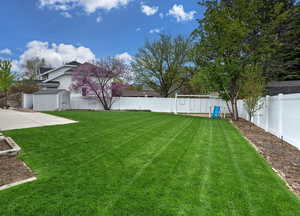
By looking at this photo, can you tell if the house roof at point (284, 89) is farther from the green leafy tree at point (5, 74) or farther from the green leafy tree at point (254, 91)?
the green leafy tree at point (5, 74)

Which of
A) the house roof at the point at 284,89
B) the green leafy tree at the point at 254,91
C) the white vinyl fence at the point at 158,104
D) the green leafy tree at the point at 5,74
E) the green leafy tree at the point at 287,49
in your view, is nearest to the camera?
the green leafy tree at the point at 254,91

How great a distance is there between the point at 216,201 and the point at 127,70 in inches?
653

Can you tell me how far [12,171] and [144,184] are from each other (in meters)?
1.99

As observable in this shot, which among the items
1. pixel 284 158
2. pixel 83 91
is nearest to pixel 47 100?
pixel 83 91

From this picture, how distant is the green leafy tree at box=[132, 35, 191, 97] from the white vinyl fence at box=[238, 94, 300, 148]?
15184 millimetres

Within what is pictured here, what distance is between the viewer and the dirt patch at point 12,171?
2.36 meters

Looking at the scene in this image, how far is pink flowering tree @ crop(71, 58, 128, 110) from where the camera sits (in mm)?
15852

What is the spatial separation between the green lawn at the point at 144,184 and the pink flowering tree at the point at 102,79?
1270cm

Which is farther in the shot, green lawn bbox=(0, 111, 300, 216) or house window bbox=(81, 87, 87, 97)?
house window bbox=(81, 87, 87, 97)

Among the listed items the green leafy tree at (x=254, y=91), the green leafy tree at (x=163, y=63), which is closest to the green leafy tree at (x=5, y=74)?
the green leafy tree at (x=163, y=63)

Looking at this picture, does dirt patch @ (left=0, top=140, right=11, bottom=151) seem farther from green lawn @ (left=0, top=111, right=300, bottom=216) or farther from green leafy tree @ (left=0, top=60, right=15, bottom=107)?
green leafy tree @ (left=0, top=60, right=15, bottom=107)

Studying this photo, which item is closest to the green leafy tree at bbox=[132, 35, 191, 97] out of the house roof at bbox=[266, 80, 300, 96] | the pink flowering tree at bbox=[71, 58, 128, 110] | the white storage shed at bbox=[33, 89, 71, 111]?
the pink flowering tree at bbox=[71, 58, 128, 110]

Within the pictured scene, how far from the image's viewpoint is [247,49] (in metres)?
9.51

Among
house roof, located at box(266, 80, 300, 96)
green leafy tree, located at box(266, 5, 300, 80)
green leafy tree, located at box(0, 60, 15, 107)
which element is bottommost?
house roof, located at box(266, 80, 300, 96)
